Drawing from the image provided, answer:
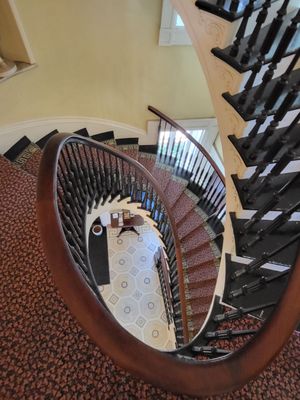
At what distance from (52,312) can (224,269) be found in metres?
1.20

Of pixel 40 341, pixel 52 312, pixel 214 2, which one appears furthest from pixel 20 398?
pixel 214 2

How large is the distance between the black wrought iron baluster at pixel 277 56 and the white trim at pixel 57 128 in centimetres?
294

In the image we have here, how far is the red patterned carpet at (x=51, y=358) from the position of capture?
1.44m

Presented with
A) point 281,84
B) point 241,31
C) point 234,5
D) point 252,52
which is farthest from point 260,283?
point 234,5

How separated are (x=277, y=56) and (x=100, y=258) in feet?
16.0

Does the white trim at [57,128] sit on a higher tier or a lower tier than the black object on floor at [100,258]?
higher

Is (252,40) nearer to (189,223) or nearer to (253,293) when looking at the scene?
(253,293)

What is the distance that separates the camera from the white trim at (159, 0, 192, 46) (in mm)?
2903

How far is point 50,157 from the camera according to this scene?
53.5 inches

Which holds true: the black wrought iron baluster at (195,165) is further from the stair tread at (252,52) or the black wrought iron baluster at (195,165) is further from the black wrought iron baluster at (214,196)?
the stair tread at (252,52)

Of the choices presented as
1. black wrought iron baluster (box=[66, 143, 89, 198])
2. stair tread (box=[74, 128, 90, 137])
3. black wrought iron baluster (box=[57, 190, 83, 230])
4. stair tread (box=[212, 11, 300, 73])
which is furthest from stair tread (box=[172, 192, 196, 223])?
stair tread (box=[212, 11, 300, 73])

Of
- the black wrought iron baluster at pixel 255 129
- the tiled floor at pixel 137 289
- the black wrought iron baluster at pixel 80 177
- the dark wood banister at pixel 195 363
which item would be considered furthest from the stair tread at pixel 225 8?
the tiled floor at pixel 137 289

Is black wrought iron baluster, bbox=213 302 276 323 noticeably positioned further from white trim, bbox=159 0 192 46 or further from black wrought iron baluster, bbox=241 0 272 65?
white trim, bbox=159 0 192 46

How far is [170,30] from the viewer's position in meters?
3.11
